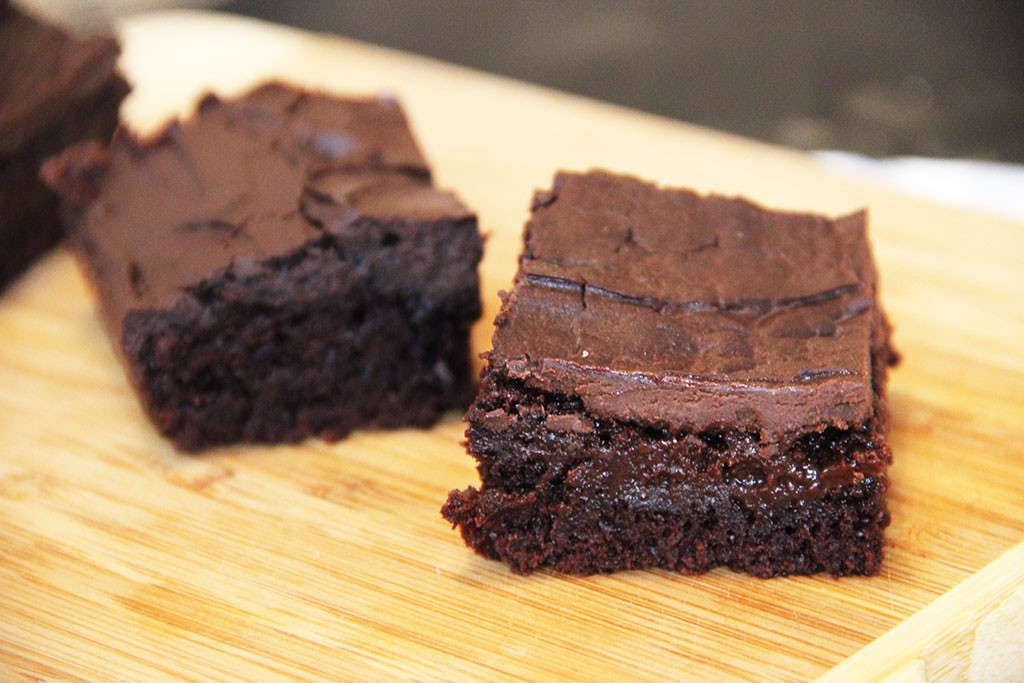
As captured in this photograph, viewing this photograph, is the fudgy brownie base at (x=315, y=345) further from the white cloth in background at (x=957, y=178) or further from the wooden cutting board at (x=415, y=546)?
the white cloth in background at (x=957, y=178)

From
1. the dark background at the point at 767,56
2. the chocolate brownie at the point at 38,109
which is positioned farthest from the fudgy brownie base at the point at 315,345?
the dark background at the point at 767,56

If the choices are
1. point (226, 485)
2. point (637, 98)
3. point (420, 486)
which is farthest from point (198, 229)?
point (637, 98)

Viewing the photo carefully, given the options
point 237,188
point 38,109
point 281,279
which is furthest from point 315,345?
point 38,109

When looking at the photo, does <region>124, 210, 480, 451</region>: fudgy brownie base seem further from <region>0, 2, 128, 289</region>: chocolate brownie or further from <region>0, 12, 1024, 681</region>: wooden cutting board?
<region>0, 2, 128, 289</region>: chocolate brownie

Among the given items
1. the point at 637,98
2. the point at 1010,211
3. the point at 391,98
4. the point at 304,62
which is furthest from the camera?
the point at 637,98

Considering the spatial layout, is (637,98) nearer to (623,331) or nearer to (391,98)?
(391,98)

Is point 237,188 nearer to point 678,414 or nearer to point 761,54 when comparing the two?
point 678,414
